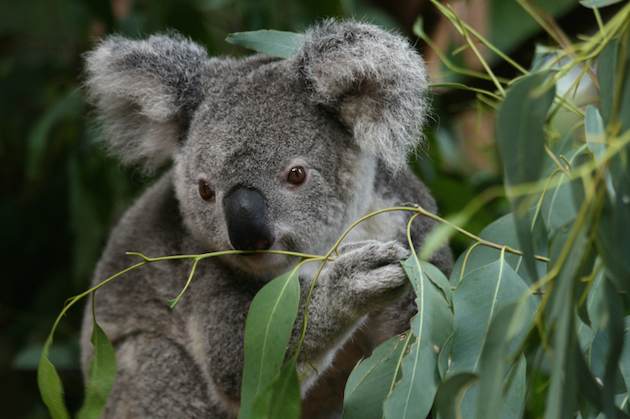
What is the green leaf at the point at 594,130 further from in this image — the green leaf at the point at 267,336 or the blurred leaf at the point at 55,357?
the blurred leaf at the point at 55,357

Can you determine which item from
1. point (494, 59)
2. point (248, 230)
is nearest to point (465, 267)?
point (248, 230)

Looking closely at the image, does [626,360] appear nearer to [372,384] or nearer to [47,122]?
[372,384]

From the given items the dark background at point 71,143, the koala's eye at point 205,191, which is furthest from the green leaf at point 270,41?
the dark background at point 71,143

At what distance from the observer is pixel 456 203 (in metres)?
3.84

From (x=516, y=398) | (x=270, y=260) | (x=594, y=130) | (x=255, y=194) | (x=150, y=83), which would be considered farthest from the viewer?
(x=150, y=83)

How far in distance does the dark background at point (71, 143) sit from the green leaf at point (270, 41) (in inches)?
55.7

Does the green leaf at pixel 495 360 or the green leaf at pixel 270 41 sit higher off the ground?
the green leaf at pixel 270 41

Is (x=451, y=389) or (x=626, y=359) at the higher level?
(x=451, y=389)

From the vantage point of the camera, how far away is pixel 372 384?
1692 millimetres

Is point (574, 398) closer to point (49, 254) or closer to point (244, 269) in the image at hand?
point (244, 269)

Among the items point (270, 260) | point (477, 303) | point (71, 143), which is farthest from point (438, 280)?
point (71, 143)

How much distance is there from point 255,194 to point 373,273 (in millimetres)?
376

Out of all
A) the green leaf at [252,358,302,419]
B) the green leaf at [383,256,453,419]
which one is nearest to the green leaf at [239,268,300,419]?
the green leaf at [252,358,302,419]

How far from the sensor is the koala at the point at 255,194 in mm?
2115
